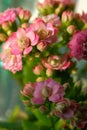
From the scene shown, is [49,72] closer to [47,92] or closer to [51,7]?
[47,92]

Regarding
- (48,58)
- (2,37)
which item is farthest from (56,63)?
(2,37)

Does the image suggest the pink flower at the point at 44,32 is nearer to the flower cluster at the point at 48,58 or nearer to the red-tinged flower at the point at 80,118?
the flower cluster at the point at 48,58

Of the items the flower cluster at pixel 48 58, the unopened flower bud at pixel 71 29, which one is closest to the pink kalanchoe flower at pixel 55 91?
the flower cluster at pixel 48 58

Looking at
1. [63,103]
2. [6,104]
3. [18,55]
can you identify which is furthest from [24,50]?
[6,104]

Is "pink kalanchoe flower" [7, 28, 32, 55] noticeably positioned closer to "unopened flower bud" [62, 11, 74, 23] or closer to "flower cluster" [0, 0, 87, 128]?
"flower cluster" [0, 0, 87, 128]

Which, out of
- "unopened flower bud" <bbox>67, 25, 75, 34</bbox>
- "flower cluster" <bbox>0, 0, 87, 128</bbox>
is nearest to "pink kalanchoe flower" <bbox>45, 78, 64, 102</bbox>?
"flower cluster" <bbox>0, 0, 87, 128</bbox>
